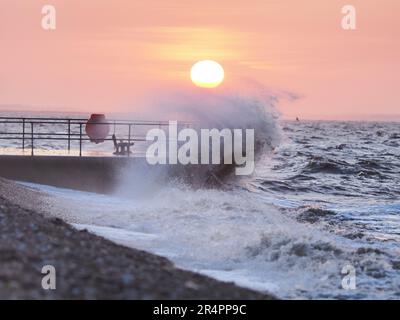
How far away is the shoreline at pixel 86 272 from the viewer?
292 inches

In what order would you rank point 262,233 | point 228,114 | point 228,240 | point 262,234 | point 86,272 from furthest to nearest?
point 228,114 < point 262,233 < point 262,234 < point 228,240 < point 86,272

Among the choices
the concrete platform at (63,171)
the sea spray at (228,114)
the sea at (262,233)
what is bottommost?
the sea at (262,233)

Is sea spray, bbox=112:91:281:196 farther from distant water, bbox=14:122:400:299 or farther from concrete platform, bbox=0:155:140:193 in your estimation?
concrete platform, bbox=0:155:140:193

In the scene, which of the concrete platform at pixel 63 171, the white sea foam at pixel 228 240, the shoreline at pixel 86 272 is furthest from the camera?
the concrete platform at pixel 63 171

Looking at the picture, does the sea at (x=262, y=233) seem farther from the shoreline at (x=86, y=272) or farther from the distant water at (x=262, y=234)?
the shoreline at (x=86, y=272)

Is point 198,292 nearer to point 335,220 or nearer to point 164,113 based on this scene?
point 335,220

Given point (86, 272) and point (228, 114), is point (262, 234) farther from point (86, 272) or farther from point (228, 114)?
point (228, 114)

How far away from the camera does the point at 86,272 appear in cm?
804

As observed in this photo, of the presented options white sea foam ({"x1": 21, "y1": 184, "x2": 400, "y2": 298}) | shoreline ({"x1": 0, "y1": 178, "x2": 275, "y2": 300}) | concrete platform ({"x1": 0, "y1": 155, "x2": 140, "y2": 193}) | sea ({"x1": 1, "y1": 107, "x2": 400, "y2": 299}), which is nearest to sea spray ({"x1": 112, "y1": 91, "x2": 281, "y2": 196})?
sea ({"x1": 1, "y1": 107, "x2": 400, "y2": 299})

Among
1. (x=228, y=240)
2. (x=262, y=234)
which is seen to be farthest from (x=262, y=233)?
(x=228, y=240)

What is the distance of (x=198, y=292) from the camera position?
835cm

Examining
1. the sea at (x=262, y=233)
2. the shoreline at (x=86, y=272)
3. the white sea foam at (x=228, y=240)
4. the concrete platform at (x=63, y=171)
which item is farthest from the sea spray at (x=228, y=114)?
the shoreline at (x=86, y=272)

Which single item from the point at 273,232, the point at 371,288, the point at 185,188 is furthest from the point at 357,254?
the point at 185,188

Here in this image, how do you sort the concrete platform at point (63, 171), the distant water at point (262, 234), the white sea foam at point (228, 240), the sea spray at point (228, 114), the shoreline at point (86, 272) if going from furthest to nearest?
the sea spray at point (228, 114) < the concrete platform at point (63, 171) < the distant water at point (262, 234) < the white sea foam at point (228, 240) < the shoreline at point (86, 272)
